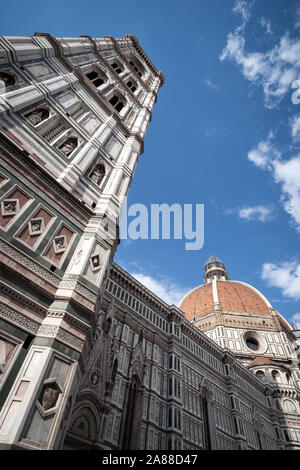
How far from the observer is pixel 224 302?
60.2m

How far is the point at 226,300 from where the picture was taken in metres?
60.9

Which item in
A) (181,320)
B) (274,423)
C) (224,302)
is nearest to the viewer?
(181,320)

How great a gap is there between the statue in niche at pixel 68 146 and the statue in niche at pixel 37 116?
1.07 m

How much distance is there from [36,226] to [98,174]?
14.0ft

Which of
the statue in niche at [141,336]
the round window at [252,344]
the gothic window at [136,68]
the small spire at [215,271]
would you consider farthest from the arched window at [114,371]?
the small spire at [215,271]

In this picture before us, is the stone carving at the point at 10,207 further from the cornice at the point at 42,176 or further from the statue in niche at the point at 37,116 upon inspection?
the statue in niche at the point at 37,116

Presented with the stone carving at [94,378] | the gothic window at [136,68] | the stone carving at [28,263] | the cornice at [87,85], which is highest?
the gothic window at [136,68]

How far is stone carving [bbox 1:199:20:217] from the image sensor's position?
6555 mm

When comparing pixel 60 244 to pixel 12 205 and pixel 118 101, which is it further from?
pixel 118 101

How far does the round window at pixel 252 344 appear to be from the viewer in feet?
167

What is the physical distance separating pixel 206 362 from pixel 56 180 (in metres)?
27.1

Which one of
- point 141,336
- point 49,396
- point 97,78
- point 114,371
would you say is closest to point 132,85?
point 97,78
